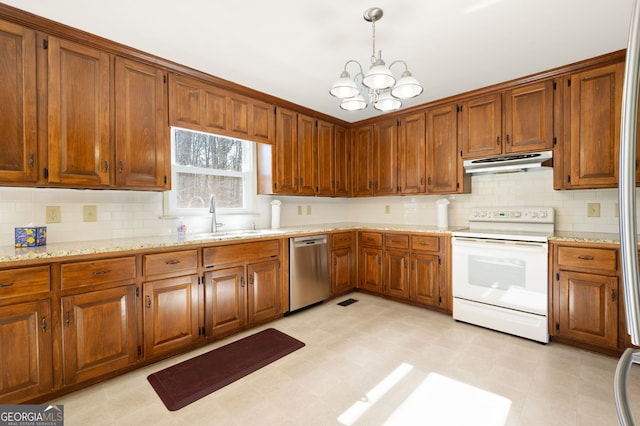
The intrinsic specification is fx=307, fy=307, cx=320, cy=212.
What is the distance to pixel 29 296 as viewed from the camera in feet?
5.89

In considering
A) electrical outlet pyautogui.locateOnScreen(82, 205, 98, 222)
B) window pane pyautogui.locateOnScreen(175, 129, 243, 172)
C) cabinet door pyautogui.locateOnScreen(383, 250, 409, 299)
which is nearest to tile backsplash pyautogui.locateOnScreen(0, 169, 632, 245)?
electrical outlet pyautogui.locateOnScreen(82, 205, 98, 222)

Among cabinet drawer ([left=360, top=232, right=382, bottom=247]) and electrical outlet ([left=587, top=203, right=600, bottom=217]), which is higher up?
electrical outlet ([left=587, top=203, right=600, bottom=217])

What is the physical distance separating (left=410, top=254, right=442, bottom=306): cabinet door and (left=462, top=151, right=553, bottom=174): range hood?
1.06 m

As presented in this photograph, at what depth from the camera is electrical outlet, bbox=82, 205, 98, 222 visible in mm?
2432

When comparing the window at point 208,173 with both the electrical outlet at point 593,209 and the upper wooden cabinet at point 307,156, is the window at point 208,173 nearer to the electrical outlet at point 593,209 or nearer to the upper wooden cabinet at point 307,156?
the upper wooden cabinet at point 307,156

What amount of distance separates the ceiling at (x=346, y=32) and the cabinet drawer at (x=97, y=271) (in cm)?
160

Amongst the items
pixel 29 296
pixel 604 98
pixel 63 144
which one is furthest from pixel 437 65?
pixel 29 296

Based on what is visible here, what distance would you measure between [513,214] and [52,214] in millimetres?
4114

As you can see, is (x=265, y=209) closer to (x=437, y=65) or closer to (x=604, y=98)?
(x=437, y=65)

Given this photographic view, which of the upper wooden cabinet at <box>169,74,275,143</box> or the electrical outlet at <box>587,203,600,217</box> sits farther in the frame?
the electrical outlet at <box>587,203,600,217</box>

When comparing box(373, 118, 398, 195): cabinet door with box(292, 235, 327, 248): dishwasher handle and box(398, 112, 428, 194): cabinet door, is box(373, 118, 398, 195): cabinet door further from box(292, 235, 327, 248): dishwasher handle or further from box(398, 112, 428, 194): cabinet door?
box(292, 235, 327, 248): dishwasher handle

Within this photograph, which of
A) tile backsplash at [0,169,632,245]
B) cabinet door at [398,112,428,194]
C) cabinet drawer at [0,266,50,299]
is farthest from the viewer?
cabinet door at [398,112,428,194]

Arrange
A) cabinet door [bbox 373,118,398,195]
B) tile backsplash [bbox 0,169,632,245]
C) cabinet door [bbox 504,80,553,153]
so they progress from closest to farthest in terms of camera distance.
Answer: tile backsplash [bbox 0,169,632,245] < cabinet door [bbox 504,80,553,153] < cabinet door [bbox 373,118,398,195]

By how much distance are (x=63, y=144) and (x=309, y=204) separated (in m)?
2.76
